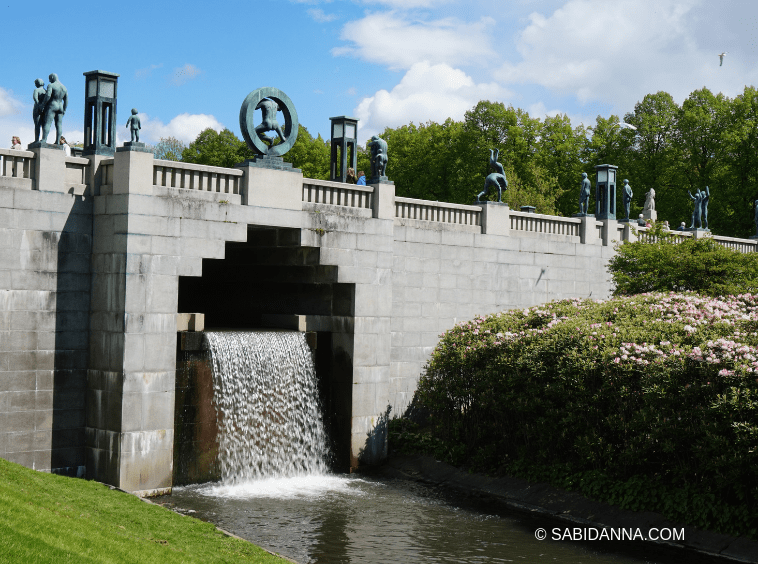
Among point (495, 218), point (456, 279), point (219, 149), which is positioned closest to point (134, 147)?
point (456, 279)

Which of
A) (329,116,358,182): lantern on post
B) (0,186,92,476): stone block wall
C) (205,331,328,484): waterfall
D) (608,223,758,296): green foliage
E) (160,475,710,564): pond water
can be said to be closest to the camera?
(160,475,710,564): pond water

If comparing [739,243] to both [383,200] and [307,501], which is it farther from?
[307,501]

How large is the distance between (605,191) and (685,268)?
4.95 metres

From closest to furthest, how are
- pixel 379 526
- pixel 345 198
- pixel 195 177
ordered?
pixel 379 526 < pixel 195 177 < pixel 345 198

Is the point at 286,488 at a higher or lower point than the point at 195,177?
lower

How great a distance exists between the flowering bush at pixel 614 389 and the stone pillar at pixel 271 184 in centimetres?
578

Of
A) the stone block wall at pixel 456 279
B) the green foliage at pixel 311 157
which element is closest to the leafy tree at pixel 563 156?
the green foliage at pixel 311 157

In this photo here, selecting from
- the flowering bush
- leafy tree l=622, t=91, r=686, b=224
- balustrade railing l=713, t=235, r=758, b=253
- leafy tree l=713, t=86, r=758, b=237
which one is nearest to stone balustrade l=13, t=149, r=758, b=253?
balustrade railing l=713, t=235, r=758, b=253

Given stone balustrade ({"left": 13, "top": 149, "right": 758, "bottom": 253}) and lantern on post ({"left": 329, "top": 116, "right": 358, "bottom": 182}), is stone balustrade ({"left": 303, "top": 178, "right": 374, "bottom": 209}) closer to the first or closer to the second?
stone balustrade ({"left": 13, "top": 149, "right": 758, "bottom": 253})

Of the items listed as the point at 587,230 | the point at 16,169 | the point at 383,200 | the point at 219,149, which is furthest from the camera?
the point at 219,149

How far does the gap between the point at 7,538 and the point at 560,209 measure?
1968 inches

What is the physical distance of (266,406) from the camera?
22141mm

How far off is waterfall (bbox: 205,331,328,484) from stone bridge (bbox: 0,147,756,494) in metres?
0.88

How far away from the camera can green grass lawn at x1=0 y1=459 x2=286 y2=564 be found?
10.5 meters
